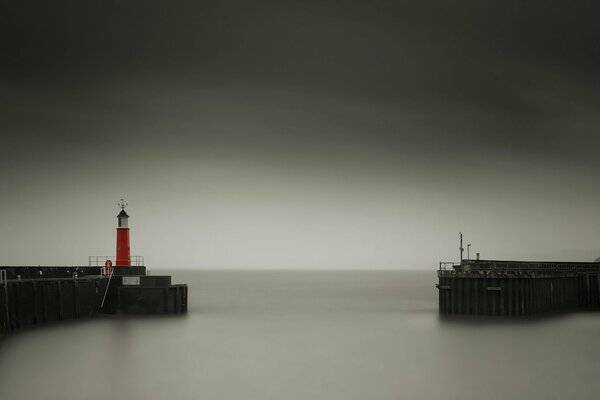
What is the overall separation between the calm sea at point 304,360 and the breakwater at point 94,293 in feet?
3.05

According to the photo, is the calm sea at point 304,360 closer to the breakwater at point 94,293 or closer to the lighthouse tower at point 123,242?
the breakwater at point 94,293

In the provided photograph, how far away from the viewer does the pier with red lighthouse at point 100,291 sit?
37.7m

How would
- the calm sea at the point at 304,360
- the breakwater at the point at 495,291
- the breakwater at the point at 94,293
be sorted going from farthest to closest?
the breakwater at the point at 495,291, the breakwater at the point at 94,293, the calm sea at the point at 304,360

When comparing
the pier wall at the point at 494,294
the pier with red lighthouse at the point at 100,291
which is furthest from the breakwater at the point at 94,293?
the pier wall at the point at 494,294

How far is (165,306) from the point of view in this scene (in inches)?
1665

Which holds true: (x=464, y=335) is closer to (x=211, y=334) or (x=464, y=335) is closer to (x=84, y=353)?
(x=211, y=334)

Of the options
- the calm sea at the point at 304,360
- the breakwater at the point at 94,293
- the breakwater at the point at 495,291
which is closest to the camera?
the calm sea at the point at 304,360

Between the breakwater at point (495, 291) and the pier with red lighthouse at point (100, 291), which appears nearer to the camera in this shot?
the pier with red lighthouse at point (100, 291)

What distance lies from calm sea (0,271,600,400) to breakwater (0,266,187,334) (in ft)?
3.05

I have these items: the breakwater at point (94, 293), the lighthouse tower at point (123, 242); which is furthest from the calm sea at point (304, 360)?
the lighthouse tower at point (123, 242)

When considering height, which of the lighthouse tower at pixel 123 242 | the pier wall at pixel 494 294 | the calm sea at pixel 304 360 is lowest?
the calm sea at pixel 304 360

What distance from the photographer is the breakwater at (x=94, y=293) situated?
37.6 m

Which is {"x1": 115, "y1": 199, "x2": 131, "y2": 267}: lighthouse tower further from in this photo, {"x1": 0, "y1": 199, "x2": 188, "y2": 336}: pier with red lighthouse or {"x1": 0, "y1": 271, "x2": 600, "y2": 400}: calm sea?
{"x1": 0, "y1": 271, "x2": 600, "y2": 400}: calm sea

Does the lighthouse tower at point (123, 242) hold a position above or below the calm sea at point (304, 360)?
above
